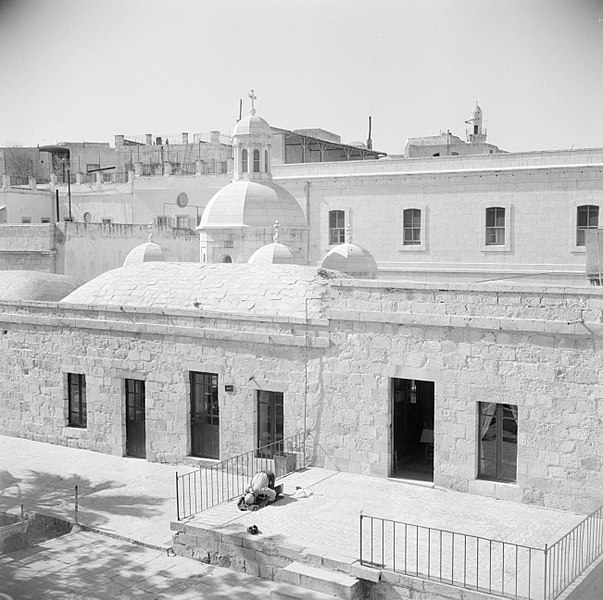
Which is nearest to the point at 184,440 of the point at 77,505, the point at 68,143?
the point at 77,505

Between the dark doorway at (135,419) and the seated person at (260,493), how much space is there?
4.55 meters

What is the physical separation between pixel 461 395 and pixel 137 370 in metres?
6.50

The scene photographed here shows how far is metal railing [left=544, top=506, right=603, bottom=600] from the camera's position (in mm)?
8992

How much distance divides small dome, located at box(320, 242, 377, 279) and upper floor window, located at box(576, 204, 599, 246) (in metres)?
7.11

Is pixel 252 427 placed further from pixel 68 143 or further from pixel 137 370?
pixel 68 143

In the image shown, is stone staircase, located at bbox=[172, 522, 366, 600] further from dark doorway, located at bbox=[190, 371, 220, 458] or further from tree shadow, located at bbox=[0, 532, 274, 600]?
dark doorway, located at bbox=[190, 371, 220, 458]

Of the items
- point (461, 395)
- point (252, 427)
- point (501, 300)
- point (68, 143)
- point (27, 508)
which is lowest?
point (27, 508)

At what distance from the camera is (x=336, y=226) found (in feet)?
103

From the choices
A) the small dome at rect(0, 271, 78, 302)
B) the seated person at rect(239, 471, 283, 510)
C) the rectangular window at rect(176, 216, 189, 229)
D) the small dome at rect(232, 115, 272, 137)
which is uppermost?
the small dome at rect(232, 115, 272, 137)

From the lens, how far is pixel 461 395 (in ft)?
41.0

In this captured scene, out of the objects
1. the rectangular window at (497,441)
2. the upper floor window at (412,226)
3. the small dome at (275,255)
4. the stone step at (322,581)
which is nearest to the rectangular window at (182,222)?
the upper floor window at (412,226)

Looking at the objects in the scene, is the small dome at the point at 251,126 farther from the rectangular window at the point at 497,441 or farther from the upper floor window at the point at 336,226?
the rectangular window at the point at 497,441

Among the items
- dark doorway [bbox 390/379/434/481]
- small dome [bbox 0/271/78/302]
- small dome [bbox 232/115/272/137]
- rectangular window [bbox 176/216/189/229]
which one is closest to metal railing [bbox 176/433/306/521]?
dark doorway [bbox 390/379/434/481]

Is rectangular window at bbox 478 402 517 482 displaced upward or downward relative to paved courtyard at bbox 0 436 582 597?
upward
